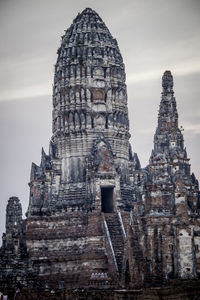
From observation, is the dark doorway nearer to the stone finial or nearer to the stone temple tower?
the stone temple tower

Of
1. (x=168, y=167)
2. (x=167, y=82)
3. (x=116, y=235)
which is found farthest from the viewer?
(x=167, y=82)

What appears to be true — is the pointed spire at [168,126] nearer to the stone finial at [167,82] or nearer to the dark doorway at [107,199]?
the stone finial at [167,82]

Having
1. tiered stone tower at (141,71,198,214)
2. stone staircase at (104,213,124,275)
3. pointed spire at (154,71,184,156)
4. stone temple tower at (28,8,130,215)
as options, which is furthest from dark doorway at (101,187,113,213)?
pointed spire at (154,71,184,156)

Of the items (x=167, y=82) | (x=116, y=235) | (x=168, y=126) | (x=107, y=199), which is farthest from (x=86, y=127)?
(x=116, y=235)

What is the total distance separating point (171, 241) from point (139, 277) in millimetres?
2756

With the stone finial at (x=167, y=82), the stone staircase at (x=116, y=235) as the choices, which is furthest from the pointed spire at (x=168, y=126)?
the stone staircase at (x=116, y=235)

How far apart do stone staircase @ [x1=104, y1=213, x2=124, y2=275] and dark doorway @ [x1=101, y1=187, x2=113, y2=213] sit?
187 centimetres

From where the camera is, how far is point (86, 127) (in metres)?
57.3

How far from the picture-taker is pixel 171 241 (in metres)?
47.8

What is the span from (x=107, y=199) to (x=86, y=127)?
5167 millimetres

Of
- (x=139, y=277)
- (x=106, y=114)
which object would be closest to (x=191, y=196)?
(x=139, y=277)

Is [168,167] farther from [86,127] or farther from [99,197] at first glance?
[86,127]

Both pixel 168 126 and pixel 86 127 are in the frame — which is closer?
pixel 168 126

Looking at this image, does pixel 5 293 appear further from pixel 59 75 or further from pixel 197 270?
pixel 59 75
